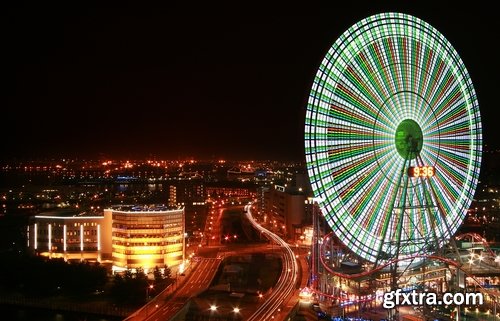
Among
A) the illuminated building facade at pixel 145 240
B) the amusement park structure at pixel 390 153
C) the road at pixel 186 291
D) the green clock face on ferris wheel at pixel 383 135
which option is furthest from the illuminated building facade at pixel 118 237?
the green clock face on ferris wheel at pixel 383 135

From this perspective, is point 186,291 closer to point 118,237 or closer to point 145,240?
point 145,240

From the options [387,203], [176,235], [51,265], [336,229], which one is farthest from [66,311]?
[387,203]

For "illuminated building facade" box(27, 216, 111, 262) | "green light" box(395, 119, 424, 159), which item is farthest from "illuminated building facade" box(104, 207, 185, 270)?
"green light" box(395, 119, 424, 159)

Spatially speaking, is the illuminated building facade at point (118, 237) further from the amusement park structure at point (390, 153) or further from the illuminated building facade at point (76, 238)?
the amusement park structure at point (390, 153)

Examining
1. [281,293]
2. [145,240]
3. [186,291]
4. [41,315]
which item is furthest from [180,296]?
[145,240]

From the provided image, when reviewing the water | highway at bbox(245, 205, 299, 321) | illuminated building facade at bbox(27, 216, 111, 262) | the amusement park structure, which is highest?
the amusement park structure

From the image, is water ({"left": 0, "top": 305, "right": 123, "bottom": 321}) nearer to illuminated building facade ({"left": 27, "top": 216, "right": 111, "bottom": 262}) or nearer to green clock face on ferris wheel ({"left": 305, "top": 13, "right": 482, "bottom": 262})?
illuminated building facade ({"left": 27, "top": 216, "right": 111, "bottom": 262})

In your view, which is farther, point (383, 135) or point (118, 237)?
point (118, 237)

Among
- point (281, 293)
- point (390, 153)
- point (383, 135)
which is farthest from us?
point (281, 293)
